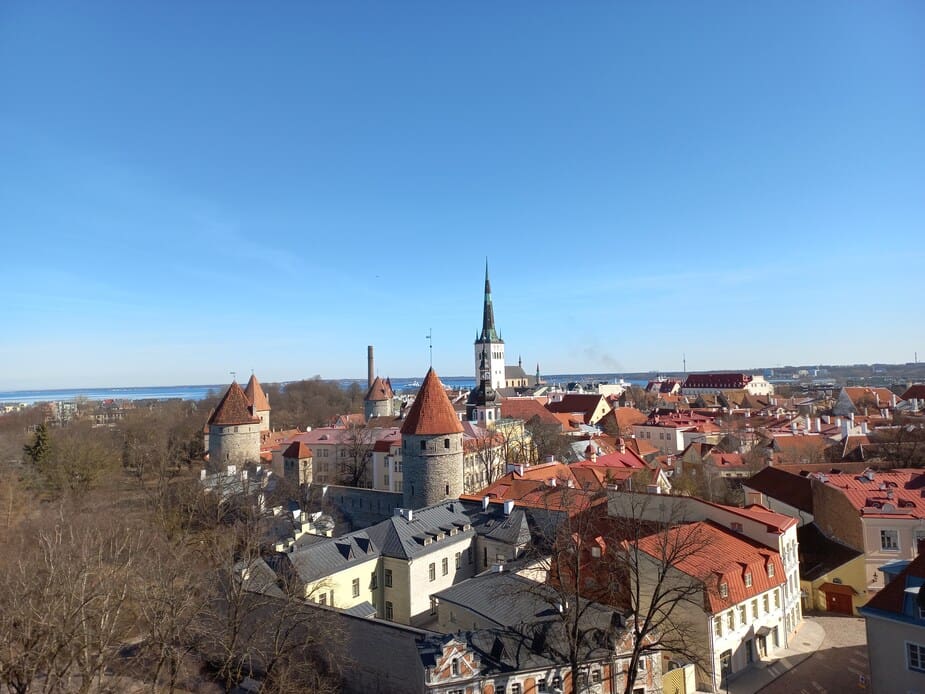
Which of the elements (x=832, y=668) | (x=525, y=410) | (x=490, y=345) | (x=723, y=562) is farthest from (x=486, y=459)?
(x=490, y=345)

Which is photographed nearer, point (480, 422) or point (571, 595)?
point (571, 595)

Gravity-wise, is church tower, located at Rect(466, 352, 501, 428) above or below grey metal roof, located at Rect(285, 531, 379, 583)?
above

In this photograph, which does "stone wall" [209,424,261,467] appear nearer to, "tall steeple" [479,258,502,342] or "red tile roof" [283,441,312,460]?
"red tile roof" [283,441,312,460]

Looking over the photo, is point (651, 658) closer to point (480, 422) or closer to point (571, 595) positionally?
point (571, 595)

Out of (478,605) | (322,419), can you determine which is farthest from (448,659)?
(322,419)

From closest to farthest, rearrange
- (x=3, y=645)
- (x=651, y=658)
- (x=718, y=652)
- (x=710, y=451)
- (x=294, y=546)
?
(x=3, y=645) → (x=651, y=658) → (x=718, y=652) → (x=294, y=546) → (x=710, y=451)

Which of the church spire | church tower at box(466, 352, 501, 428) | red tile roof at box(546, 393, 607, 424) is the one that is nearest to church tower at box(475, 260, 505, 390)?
the church spire

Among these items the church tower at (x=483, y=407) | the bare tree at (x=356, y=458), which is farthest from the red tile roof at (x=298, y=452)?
the church tower at (x=483, y=407)
